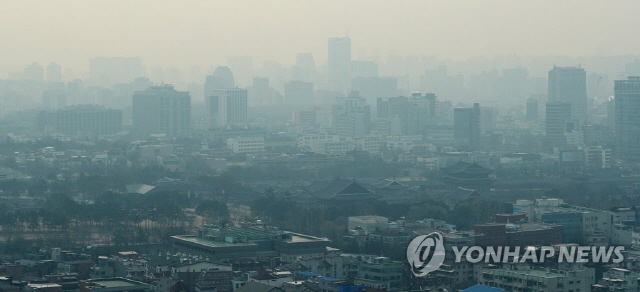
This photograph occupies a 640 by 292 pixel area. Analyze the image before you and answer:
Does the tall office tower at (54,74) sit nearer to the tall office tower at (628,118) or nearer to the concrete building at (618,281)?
the tall office tower at (628,118)

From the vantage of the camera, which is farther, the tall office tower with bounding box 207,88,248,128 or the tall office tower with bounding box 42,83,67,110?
the tall office tower with bounding box 42,83,67,110

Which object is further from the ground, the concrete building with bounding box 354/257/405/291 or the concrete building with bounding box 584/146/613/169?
the concrete building with bounding box 584/146/613/169

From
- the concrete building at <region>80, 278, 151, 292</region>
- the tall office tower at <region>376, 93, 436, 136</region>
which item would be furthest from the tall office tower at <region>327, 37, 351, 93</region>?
the concrete building at <region>80, 278, 151, 292</region>

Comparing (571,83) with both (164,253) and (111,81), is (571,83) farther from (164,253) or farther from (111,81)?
(164,253)

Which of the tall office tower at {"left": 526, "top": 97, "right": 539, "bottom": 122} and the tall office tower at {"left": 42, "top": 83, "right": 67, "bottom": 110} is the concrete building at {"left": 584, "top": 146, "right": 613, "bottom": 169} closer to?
the tall office tower at {"left": 526, "top": 97, "right": 539, "bottom": 122}

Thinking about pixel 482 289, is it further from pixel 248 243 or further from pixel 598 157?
pixel 598 157

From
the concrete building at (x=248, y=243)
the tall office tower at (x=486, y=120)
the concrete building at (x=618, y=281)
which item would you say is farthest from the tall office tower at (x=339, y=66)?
the concrete building at (x=618, y=281)
